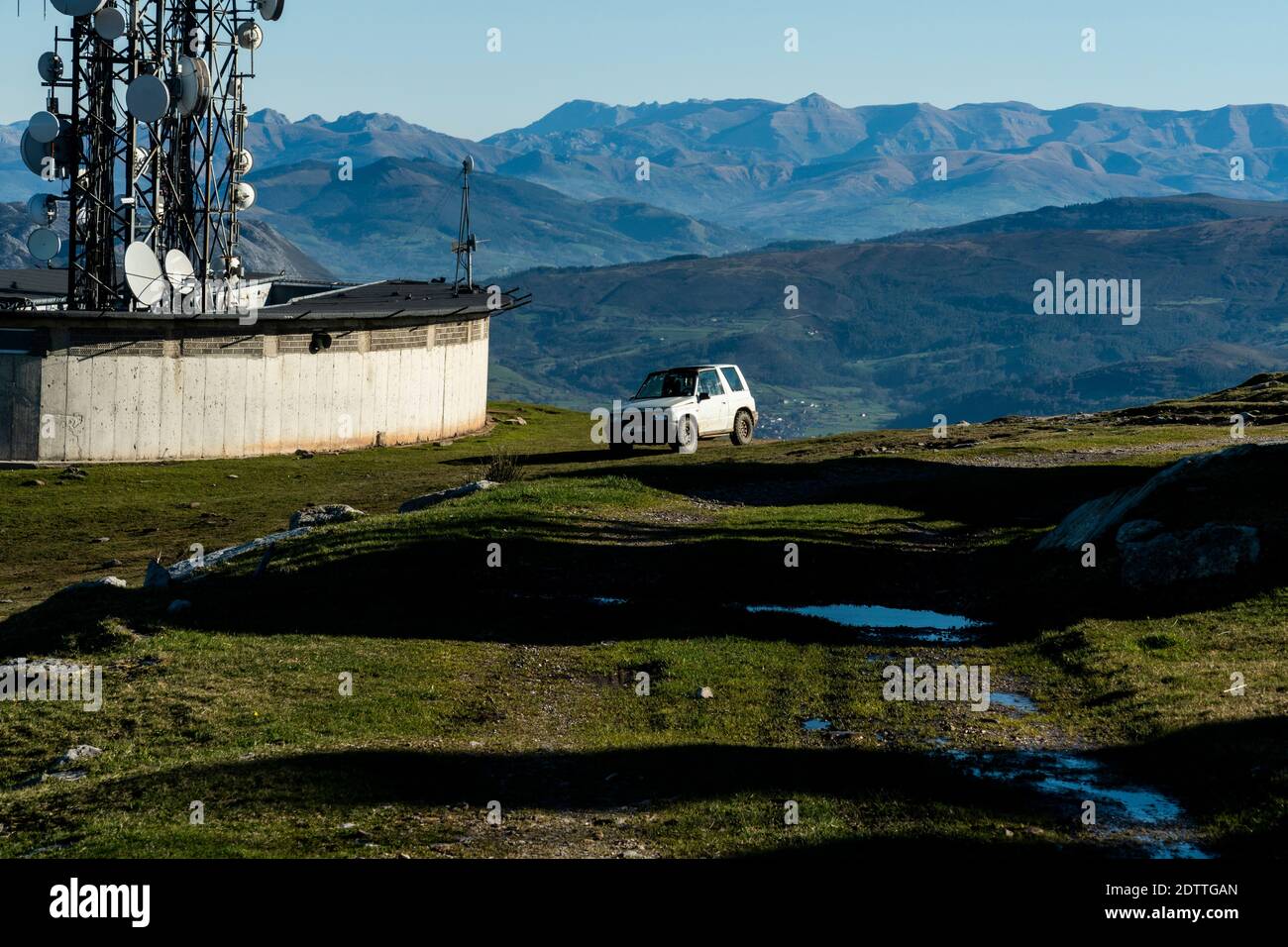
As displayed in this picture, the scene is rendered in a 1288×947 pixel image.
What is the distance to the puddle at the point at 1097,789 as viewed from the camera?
11.0 metres

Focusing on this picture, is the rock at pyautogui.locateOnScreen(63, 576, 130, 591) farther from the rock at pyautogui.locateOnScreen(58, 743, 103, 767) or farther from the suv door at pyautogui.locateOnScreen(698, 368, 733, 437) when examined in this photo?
the suv door at pyautogui.locateOnScreen(698, 368, 733, 437)

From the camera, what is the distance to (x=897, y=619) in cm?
1981

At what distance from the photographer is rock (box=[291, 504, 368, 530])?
27.4 metres

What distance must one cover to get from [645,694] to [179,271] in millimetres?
37415

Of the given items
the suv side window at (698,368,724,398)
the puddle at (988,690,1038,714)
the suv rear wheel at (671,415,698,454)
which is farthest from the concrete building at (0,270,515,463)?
the puddle at (988,690,1038,714)

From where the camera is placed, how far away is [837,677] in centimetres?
1664

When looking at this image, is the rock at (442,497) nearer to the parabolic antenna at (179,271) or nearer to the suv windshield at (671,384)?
the suv windshield at (671,384)

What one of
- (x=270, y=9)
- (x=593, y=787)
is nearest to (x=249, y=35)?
(x=270, y=9)

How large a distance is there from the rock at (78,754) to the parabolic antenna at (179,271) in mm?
36619

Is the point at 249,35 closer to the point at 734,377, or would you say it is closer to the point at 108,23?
the point at 108,23

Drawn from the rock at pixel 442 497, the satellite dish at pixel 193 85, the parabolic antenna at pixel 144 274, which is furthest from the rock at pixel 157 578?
the satellite dish at pixel 193 85

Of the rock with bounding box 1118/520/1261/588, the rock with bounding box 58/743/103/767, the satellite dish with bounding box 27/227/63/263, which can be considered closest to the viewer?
the rock with bounding box 58/743/103/767

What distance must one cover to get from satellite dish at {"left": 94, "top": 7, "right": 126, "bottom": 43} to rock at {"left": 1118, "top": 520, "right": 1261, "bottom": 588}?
1493 inches
